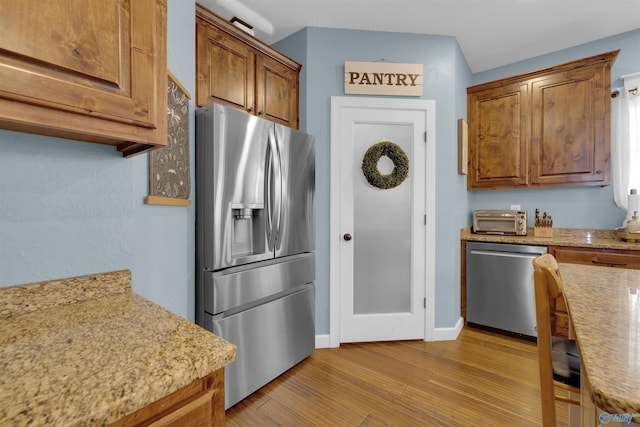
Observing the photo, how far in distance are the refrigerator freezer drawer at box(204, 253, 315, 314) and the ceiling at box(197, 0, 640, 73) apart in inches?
75.4

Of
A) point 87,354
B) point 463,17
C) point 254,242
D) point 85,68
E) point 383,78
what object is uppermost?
point 463,17

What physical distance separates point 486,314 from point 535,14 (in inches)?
102

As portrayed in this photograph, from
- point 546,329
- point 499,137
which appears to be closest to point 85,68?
point 546,329

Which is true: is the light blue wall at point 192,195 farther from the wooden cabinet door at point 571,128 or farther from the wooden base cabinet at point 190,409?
the wooden base cabinet at point 190,409

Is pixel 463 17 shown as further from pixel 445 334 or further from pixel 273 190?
pixel 445 334

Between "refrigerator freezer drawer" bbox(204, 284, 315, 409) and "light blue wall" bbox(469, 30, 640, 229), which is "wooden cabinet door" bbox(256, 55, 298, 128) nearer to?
"refrigerator freezer drawer" bbox(204, 284, 315, 409)

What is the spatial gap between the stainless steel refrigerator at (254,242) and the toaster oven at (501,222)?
180 centimetres

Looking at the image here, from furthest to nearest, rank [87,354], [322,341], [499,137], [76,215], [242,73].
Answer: [499,137] → [322,341] → [242,73] → [76,215] → [87,354]

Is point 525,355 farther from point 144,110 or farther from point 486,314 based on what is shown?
point 144,110

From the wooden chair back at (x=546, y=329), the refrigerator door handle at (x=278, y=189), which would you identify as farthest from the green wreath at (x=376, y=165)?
the wooden chair back at (x=546, y=329)

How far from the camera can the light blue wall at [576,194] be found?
2.49 meters

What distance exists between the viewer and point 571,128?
258 cm

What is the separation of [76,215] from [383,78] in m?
2.35

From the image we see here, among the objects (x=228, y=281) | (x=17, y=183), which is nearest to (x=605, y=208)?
(x=228, y=281)
